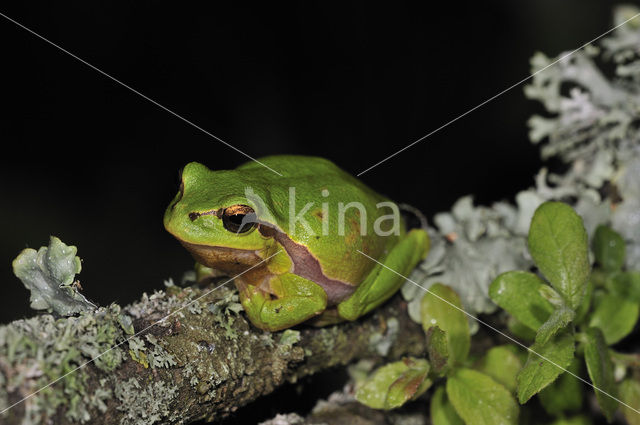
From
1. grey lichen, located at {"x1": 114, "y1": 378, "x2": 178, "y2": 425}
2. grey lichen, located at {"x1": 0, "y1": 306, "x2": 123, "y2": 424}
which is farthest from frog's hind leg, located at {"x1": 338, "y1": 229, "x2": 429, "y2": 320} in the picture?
grey lichen, located at {"x1": 0, "y1": 306, "x2": 123, "y2": 424}

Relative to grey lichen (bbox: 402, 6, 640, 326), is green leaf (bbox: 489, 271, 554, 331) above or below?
below

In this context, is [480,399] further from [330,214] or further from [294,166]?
[294,166]

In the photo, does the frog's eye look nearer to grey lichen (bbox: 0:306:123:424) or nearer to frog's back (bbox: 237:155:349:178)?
frog's back (bbox: 237:155:349:178)

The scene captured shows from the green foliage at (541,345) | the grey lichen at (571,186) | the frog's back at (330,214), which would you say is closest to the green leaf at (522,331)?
the green foliage at (541,345)

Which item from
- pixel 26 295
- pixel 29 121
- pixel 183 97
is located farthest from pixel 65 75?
pixel 26 295

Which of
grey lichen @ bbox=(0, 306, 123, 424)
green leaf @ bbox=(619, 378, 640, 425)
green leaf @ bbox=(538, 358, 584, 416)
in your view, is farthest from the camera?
green leaf @ bbox=(619, 378, 640, 425)

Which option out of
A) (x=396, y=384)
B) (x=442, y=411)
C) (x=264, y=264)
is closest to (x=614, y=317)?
(x=442, y=411)

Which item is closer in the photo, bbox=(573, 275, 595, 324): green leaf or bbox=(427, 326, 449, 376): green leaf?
bbox=(427, 326, 449, 376): green leaf
